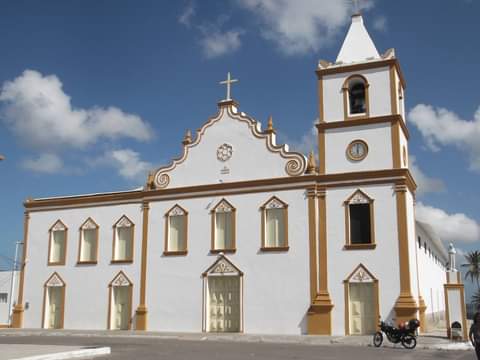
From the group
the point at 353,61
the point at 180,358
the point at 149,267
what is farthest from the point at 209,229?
the point at 180,358

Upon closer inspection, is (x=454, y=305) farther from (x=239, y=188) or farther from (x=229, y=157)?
(x=229, y=157)

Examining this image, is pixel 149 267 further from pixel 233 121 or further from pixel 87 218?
pixel 233 121

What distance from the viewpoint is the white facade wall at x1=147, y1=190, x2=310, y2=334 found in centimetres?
2477

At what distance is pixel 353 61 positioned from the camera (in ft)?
85.1

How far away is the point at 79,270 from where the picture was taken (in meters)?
29.4

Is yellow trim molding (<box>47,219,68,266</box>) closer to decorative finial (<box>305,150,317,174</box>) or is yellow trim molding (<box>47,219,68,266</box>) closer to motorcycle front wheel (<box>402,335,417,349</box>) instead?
decorative finial (<box>305,150,317,174</box>)

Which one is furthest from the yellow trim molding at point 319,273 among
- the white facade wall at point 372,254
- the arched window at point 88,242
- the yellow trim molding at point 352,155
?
the arched window at point 88,242

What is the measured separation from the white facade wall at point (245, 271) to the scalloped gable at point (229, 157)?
38.8 inches

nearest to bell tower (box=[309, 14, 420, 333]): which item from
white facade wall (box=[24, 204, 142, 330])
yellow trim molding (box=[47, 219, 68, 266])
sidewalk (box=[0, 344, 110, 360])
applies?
white facade wall (box=[24, 204, 142, 330])

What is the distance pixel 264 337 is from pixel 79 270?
11.1 metres

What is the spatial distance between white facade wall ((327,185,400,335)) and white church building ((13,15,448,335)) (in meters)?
0.04

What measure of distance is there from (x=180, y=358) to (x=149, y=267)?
12624mm

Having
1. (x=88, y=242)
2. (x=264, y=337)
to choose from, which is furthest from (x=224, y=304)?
(x=88, y=242)

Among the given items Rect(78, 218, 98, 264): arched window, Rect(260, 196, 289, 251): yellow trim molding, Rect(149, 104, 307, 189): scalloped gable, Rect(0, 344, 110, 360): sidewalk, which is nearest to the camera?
Rect(0, 344, 110, 360): sidewalk
